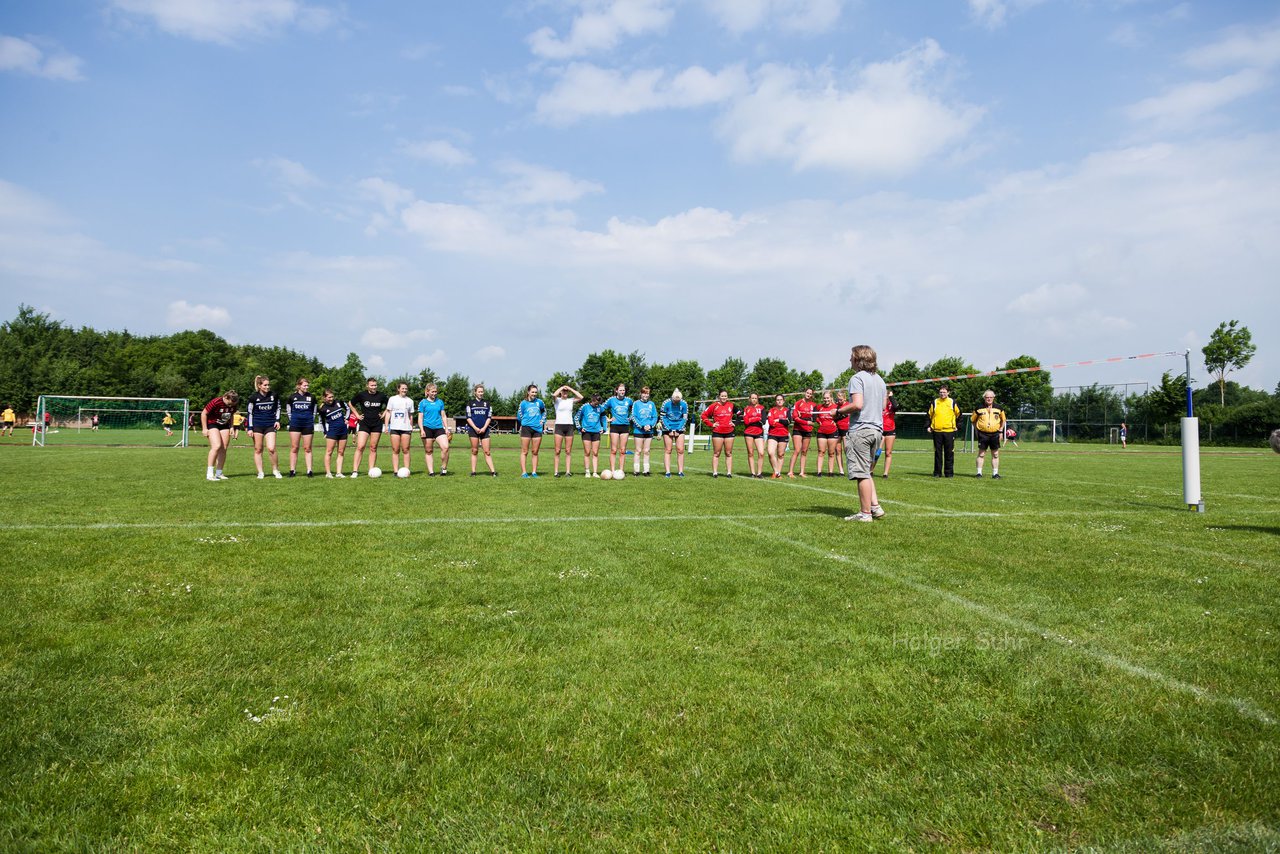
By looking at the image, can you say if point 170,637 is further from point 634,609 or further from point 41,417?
point 41,417

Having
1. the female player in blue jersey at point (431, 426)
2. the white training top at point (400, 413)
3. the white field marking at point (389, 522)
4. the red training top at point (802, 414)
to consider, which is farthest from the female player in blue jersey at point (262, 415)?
the red training top at point (802, 414)

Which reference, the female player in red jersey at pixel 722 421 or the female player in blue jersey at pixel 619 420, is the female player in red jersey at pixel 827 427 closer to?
the female player in red jersey at pixel 722 421

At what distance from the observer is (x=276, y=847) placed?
2043mm

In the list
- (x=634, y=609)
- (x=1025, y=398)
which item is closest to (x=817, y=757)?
(x=634, y=609)

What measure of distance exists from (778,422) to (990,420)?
15.4 feet

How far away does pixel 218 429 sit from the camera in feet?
44.1

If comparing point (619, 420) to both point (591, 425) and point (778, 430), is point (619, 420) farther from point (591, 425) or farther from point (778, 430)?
point (778, 430)

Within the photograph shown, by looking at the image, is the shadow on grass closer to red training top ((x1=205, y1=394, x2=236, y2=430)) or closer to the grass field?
the grass field

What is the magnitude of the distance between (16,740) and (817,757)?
290 centimetres

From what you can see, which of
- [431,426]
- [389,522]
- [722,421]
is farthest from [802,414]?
[389,522]

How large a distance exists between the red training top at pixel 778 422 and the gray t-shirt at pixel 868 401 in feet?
22.3

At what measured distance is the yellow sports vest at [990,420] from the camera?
15594 millimetres

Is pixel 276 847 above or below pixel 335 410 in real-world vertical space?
below

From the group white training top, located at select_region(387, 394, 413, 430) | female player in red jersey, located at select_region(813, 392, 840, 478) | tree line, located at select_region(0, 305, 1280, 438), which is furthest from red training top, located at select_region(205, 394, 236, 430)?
tree line, located at select_region(0, 305, 1280, 438)
